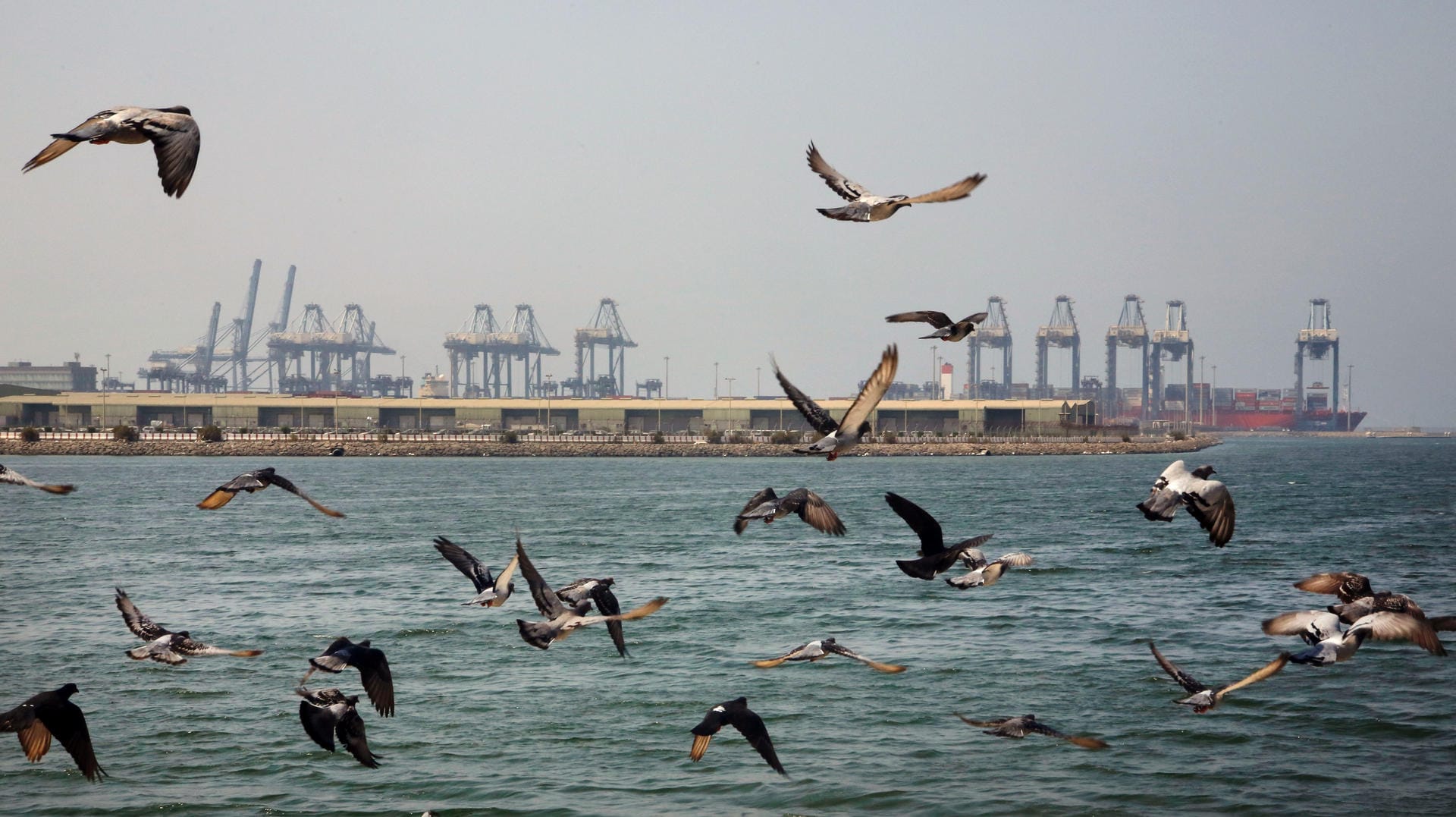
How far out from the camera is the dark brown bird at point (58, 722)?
921cm

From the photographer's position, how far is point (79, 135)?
722cm

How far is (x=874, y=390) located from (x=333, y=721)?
5041 millimetres

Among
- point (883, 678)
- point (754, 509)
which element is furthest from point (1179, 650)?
point (754, 509)

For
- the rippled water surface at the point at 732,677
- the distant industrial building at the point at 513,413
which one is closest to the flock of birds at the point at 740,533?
the rippled water surface at the point at 732,677

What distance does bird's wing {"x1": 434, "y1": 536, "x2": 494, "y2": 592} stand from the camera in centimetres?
1038

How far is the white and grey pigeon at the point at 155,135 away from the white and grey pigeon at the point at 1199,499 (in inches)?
254

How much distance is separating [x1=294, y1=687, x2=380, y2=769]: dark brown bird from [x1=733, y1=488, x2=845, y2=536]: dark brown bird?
3.37 metres

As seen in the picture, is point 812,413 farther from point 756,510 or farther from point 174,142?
point 174,142

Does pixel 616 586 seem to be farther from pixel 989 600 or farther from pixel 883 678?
pixel 883 678

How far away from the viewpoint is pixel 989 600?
31359 millimetres

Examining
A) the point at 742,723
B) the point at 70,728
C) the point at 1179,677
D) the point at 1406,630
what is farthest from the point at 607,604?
the point at 1406,630

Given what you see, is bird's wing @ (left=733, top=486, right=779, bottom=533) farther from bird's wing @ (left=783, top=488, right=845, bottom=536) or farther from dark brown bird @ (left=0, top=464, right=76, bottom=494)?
dark brown bird @ (left=0, top=464, right=76, bottom=494)

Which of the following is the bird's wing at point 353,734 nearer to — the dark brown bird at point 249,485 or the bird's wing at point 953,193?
the dark brown bird at point 249,485

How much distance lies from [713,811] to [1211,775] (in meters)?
6.35
